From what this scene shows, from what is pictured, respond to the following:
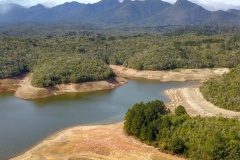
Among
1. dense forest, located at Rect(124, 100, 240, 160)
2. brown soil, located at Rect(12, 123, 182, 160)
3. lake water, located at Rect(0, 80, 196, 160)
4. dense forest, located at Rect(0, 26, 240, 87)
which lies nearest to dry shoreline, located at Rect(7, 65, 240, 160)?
brown soil, located at Rect(12, 123, 182, 160)

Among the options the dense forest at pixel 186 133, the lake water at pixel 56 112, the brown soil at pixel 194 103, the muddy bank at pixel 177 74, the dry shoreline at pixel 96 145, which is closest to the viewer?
the dense forest at pixel 186 133

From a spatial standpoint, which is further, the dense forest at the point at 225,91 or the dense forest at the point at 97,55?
the dense forest at the point at 97,55

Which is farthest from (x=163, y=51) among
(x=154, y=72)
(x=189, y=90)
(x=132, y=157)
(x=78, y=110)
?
(x=132, y=157)

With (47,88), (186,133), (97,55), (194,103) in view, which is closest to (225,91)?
(194,103)

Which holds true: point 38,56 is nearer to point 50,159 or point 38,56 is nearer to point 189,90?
point 189,90

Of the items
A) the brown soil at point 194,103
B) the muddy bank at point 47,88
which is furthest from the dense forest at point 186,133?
the muddy bank at point 47,88

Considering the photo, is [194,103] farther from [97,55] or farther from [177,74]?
[97,55]

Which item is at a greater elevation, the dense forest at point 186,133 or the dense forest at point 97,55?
the dense forest at point 97,55

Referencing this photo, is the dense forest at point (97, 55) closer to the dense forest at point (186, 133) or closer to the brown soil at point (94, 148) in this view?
the brown soil at point (94, 148)
